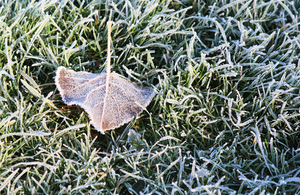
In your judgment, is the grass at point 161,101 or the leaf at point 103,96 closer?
the grass at point 161,101

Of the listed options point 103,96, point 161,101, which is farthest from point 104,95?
point 161,101

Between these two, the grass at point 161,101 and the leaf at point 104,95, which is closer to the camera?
the grass at point 161,101

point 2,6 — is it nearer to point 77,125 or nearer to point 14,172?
point 77,125

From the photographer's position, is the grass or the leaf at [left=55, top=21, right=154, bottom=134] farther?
the leaf at [left=55, top=21, right=154, bottom=134]
